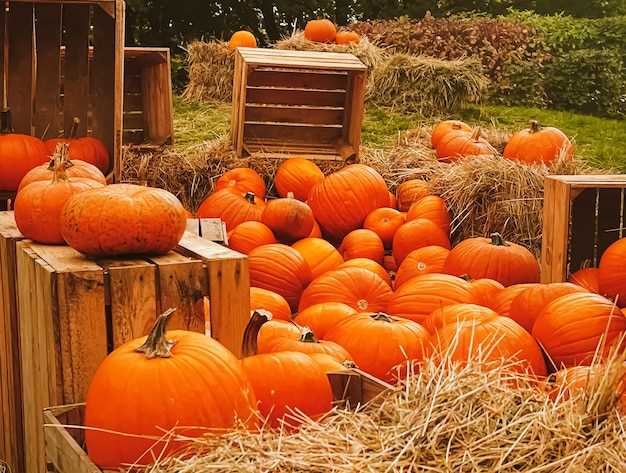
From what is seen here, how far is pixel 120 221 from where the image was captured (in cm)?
310

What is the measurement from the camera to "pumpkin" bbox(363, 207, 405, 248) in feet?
20.7

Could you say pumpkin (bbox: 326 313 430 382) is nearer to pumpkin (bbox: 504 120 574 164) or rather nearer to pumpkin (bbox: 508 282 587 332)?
pumpkin (bbox: 508 282 587 332)

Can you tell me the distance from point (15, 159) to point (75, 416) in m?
2.95

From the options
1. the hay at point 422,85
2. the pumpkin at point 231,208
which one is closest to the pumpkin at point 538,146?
the pumpkin at point 231,208

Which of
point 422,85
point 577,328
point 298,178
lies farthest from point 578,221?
point 422,85

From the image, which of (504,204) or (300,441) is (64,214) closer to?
(300,441)

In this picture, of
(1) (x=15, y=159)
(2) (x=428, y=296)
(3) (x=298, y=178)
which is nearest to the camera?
(2) (x=428, y=296)

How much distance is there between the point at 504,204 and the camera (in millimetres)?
5934

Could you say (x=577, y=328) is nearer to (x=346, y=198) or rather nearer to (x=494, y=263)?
(x=494, y=263)

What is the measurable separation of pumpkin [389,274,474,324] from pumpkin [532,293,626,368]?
0.57 meters

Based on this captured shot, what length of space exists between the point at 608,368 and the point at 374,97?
9.86 meters

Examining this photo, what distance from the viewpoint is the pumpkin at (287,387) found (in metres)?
2.87

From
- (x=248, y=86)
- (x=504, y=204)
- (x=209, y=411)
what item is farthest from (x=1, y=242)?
(x=248, y=86)

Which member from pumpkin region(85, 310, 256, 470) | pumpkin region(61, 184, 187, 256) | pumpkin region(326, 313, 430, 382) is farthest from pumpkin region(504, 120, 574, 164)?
pumpkin region(85, 310, 256, 470)
